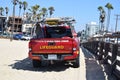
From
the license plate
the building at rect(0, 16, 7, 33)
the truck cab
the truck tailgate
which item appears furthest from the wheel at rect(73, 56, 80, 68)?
the building at rect(0, 16, 7, 33)

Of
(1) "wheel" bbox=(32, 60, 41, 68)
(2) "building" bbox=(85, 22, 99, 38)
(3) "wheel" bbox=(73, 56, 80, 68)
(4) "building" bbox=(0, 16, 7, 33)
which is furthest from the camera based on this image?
(4) "building" bbox=(0, 16, 7, 33)

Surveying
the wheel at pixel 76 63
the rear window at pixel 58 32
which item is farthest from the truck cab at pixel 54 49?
the rear window at pixel 58 32

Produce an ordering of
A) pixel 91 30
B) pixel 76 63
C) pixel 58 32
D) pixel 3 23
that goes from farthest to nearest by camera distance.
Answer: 1. pixel 3 23
2. pixel 91 30
3. pixel 58 32
4. pixel 76 63

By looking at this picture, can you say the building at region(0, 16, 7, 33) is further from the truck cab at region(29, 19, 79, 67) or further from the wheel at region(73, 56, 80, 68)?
the truck cab at region(29, 19, 79, 67)

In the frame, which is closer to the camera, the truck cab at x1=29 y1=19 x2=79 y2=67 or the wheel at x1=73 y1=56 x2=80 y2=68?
the truck cab at x1=29 y1=19 x2=79 y2=67

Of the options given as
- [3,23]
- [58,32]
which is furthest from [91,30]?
[58,32]

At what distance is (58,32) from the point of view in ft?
54.8

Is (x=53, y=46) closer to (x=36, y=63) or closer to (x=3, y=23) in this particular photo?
(x=36, y=63)

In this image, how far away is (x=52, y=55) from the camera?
14.7 metres

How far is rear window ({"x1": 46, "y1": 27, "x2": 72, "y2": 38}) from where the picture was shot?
1655 centimetres

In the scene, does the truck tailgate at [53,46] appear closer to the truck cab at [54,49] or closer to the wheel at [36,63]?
the truck cab at [54,49]

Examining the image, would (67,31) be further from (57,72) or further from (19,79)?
(19,79)

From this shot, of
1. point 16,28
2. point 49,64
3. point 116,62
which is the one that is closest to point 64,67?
point 49,64

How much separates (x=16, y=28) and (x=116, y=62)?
13523 cm
